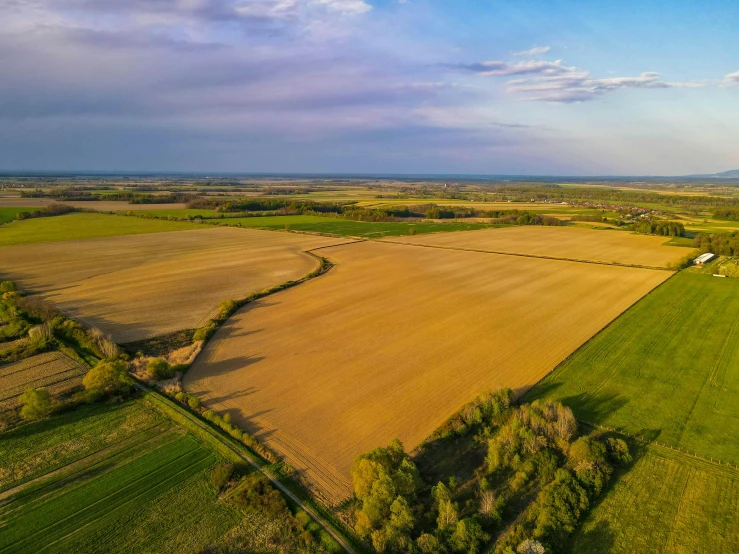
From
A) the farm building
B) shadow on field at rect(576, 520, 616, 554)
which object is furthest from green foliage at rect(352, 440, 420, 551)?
the farm building

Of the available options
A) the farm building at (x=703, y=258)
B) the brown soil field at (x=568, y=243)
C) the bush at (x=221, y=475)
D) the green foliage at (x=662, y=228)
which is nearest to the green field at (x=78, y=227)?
the brown soil field at (x=568, y=243)

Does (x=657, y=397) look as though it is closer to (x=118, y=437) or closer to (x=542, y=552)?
(x=542, y=552)

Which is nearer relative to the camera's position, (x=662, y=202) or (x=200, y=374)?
(x=200, y=374)

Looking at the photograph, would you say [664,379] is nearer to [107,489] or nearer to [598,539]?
[598,539]

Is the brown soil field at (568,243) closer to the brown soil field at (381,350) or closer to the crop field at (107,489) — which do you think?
the brown soil field at (381,350)

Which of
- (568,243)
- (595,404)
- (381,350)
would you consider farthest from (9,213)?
(595,404)

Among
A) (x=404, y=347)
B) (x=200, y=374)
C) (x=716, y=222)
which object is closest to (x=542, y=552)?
(x=404, y=347)
